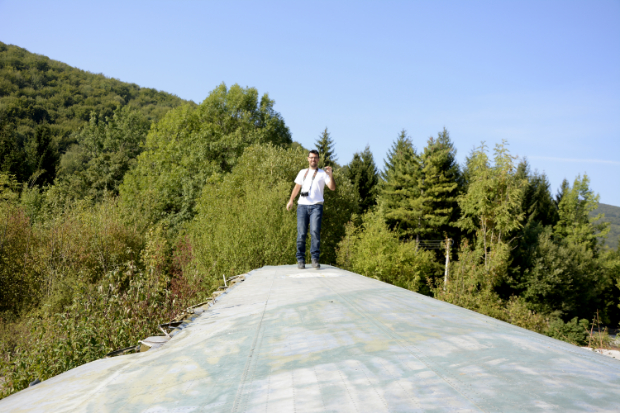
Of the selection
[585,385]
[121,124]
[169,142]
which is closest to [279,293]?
[585,385]

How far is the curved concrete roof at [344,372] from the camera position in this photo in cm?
161

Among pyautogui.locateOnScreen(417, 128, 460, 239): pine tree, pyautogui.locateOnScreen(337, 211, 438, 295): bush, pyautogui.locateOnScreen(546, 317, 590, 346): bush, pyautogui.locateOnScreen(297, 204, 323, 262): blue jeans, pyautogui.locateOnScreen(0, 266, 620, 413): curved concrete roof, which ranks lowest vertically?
pyautogui.locateOnScreen(546, 317, 590, 346): bush

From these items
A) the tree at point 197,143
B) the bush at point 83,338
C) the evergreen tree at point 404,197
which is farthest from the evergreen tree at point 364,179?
the bush at point 83,338

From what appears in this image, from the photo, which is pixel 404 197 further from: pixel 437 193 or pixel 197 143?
pixel 197 143

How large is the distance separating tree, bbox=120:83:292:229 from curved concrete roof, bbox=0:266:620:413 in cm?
2751

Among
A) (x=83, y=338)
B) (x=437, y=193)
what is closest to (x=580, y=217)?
(x=437, y=193)

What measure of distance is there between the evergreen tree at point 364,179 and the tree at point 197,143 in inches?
322

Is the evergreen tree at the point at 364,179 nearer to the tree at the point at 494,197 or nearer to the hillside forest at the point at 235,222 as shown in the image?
the hillside forest at the point at 235,222

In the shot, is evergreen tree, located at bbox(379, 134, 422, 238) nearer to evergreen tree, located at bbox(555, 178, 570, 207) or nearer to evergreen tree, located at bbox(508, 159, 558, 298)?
evergreen tree, located at bbox(508, 159, 558, 298)

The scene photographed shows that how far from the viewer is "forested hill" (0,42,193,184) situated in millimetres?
36344

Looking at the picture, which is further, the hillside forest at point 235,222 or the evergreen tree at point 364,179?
the evergreen tree at point 364,179

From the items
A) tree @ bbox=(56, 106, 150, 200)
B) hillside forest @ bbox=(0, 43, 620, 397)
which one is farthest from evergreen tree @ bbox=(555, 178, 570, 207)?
tree @ bbox=(56, 106, 150, 200)

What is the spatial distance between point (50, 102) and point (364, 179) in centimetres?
4474

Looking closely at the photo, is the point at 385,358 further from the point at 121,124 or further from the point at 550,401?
the point at 121,124
